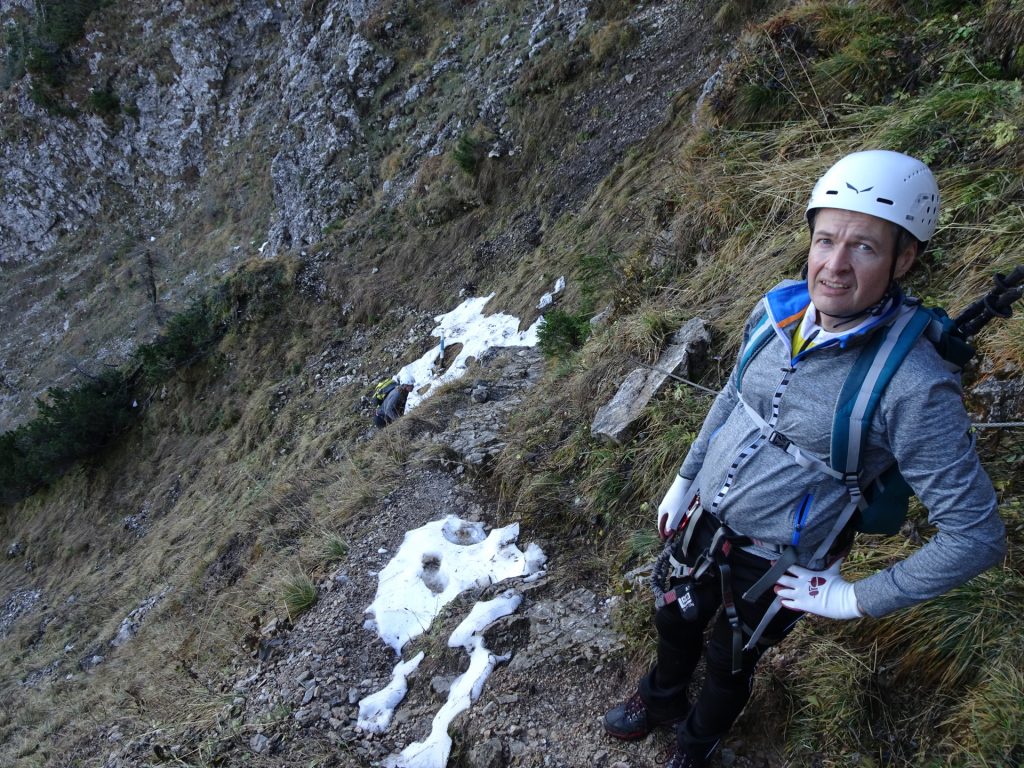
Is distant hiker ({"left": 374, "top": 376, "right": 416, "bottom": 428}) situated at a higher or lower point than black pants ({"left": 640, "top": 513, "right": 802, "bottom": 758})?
lower

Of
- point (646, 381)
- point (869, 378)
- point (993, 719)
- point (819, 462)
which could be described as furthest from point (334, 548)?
point (869, 378)

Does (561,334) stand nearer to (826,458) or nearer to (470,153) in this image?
(826,458)

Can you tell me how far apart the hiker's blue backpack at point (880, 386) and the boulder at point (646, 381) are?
245 cm

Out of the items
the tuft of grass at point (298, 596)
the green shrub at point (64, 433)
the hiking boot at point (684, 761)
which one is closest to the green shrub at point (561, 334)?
the tuft of grass at point (298, 596)

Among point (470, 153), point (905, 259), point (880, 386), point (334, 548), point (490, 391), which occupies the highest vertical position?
point (905, 259)

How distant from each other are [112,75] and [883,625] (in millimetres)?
36282

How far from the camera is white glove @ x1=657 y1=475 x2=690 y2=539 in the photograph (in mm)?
2354

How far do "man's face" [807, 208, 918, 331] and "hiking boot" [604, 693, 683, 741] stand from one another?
1.99m

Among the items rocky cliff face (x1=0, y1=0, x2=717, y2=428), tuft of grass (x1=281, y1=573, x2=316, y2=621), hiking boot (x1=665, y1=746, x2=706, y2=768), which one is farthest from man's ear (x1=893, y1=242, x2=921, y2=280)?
rocky cliff face (x1=0, y1=0, x2=717, y2=428)

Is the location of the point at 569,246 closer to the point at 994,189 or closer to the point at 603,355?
the point at 603,355

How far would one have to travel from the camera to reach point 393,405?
9180mm


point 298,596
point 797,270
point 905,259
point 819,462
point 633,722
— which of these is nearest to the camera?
point 905,259

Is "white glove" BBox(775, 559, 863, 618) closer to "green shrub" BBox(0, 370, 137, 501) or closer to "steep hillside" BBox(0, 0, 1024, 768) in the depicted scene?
"steep hillside" BBox(0, 0, 1024, 768)

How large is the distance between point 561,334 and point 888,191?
4897 mm
